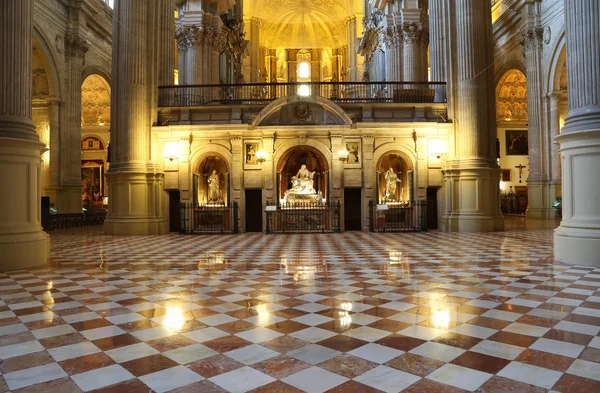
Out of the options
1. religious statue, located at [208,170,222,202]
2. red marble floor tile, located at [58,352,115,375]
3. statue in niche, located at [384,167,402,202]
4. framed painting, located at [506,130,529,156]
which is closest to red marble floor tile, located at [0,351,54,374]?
red marble floor tile, located at [58,352,115,375]

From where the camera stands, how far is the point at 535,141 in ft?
78.5

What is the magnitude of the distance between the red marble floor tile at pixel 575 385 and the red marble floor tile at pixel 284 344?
193cm

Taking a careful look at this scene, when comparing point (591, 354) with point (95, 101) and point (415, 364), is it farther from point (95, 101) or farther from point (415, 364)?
point (95, 101)

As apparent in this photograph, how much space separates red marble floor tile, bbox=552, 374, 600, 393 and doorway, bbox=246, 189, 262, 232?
1494 cm

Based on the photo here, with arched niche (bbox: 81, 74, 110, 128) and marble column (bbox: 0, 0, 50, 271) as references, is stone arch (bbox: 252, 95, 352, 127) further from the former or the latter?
arched niche (bbox: 81, 74, 110, 128)

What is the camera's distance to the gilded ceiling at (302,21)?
43.7 metres

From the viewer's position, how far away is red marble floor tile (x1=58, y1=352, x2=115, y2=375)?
10.8 ft

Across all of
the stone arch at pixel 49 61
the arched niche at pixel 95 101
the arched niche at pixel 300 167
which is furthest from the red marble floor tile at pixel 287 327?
the arched niche at pixel 95 101

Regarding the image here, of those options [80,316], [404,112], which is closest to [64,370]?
[80,316]

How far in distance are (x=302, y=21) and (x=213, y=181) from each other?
35707 millimetres

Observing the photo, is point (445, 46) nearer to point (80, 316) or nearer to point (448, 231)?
point (448, 231)

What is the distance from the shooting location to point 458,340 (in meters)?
3.89

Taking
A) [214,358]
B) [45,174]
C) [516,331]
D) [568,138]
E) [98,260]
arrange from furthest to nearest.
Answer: [45,174] → [98,260] → [568,138] → [516,331] → [214,358]

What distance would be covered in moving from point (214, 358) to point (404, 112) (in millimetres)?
15539
